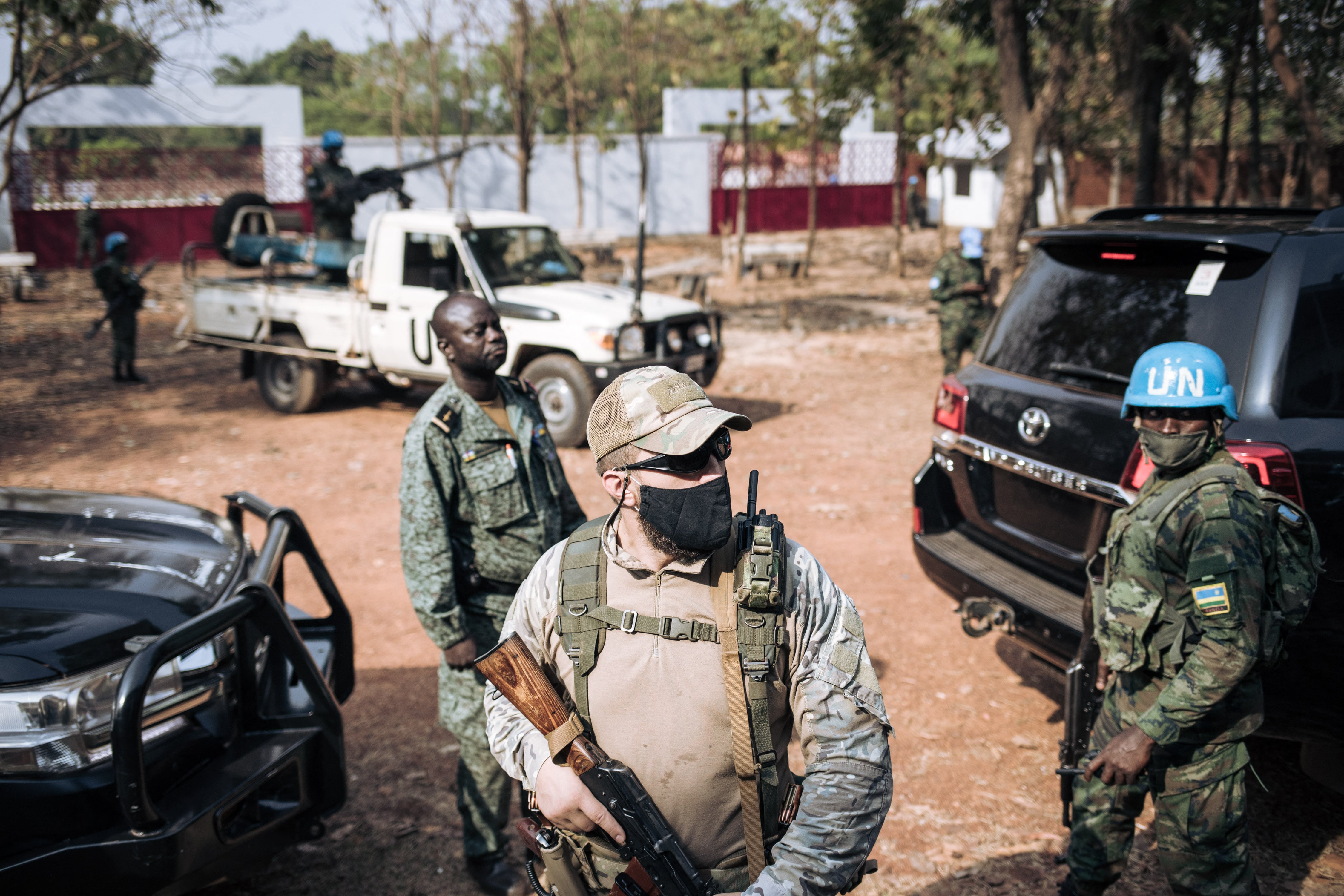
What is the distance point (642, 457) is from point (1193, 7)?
42.9ft

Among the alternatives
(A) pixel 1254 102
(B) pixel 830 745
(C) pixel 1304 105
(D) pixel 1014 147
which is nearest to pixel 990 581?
(B) pixel 830 745

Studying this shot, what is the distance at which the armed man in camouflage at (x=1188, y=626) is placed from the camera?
2.41 m

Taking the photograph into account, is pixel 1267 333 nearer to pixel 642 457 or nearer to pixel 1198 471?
pixel 1198 471

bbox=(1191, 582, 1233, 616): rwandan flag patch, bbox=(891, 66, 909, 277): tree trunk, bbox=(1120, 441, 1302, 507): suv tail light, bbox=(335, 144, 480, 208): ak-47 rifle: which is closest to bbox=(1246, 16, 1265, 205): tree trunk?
bbox=(891, 66, 909, 277): tree trunk

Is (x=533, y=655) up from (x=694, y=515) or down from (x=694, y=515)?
down

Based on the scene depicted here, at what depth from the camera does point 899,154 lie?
19219mm

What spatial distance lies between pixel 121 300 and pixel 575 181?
17.7 metres

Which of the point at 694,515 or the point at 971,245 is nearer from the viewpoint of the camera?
the point at 694,515

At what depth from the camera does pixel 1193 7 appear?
39.5ft

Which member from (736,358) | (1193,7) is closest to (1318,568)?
(736,358)

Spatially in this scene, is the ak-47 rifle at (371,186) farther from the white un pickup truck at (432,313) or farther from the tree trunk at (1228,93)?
the tree trunk at (1228,93)

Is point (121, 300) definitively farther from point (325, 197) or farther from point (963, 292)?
point (963, 292)

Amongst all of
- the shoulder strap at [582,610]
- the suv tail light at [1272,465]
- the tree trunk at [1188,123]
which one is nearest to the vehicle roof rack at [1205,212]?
the suv tail light at [1272,465]

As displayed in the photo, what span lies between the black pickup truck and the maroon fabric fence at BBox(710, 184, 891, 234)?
80.0 ft
